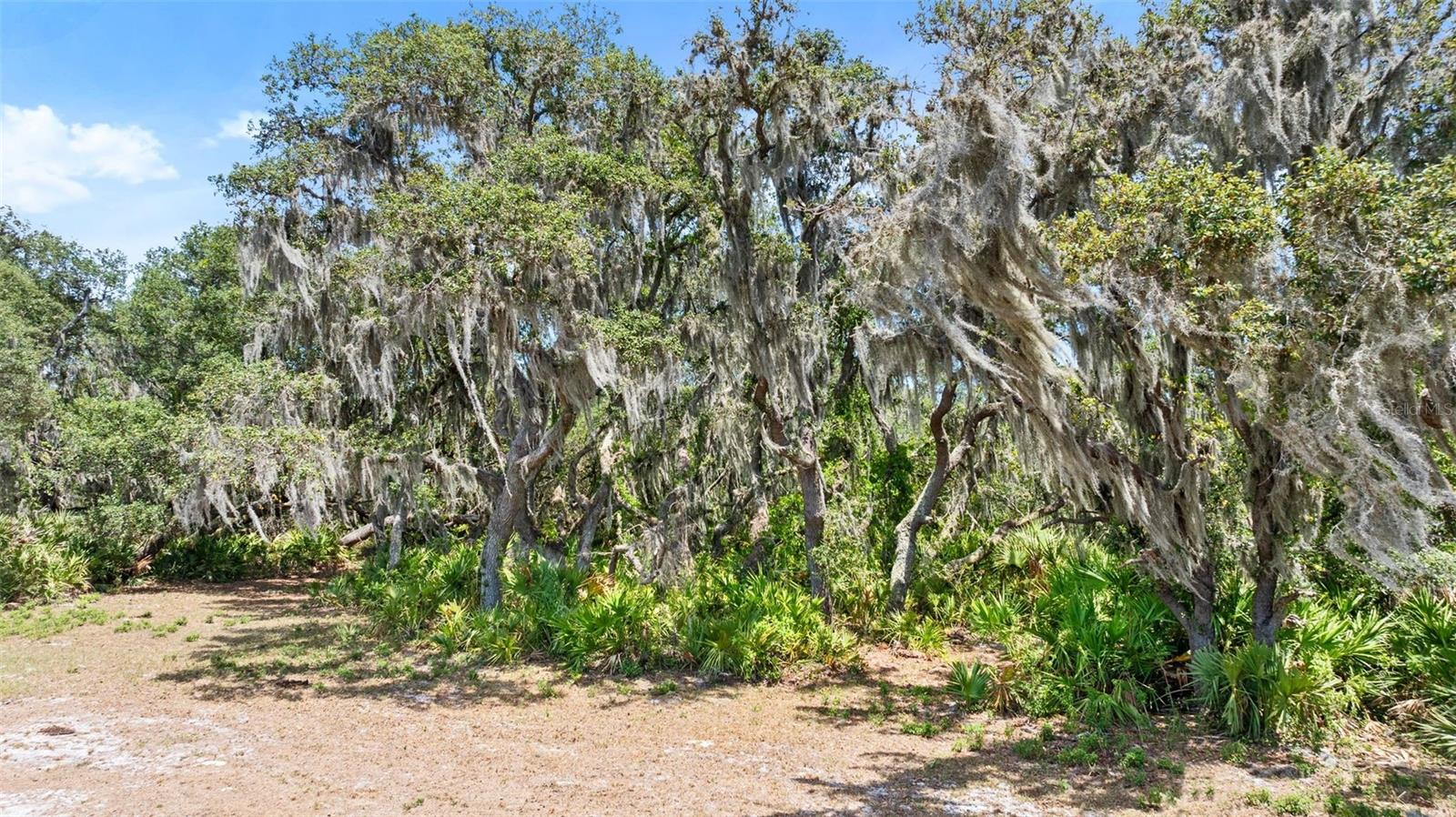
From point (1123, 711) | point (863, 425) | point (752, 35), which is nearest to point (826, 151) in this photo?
point (752, 35)

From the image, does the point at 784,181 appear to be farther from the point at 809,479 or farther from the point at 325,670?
the point at 325,670

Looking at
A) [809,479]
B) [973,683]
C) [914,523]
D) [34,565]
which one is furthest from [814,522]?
[34,565]

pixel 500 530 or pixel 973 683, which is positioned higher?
pixel 500 530

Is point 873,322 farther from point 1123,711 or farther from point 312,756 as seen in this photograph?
point 312,756

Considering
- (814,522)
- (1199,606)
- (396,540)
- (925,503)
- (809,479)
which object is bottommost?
(396,540)

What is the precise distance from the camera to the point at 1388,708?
21.4 feet

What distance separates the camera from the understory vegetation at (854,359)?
228 inches

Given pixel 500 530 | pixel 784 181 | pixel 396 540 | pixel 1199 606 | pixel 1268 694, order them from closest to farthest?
pixel 1268 694, pixel 1199 606, pixel 784 181, pixel 500 530, pixel 396 540

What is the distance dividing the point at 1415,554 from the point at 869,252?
4551mm

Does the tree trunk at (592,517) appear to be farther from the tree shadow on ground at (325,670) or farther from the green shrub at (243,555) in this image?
the green shrub at (243,555)

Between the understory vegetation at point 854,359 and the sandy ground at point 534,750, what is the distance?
22.2 inches

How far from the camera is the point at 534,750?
6914mm

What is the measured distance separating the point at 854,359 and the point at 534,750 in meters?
7.34

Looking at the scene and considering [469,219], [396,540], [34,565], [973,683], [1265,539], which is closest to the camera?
[1265,539]
